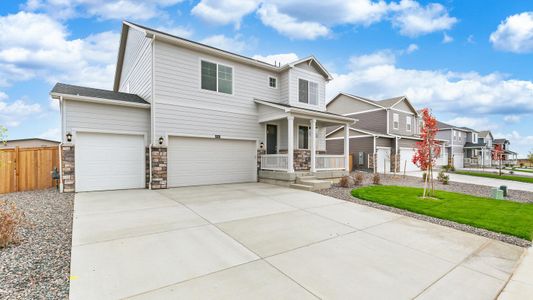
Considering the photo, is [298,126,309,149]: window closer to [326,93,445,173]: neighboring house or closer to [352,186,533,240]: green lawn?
[352,186,533,240]: green lawn

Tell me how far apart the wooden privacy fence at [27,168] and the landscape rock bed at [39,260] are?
478 cm

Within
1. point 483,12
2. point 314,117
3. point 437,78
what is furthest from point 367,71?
point 314,117

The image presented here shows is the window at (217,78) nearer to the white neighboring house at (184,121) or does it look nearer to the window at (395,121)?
the white neighboring house at (184,121)

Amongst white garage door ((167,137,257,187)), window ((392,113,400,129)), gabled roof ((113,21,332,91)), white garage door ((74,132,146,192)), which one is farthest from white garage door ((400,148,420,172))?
white garage door ((74,132,146,192))

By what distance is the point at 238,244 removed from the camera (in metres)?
3.84

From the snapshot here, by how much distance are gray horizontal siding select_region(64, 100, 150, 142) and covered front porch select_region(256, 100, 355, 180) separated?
546 cm

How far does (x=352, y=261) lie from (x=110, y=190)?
922 cm

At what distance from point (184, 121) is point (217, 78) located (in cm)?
267

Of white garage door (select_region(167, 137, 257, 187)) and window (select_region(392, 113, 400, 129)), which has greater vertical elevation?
window (select_region(392, 113, 400, 129))

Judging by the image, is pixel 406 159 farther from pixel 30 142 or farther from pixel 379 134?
pixel 30 142

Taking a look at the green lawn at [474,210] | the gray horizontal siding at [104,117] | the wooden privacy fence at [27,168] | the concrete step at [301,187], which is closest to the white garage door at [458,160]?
the green lawn at [474,210]

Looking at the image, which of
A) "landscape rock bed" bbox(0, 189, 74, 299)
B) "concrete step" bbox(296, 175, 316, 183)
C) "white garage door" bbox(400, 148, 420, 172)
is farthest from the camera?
"white garage door" bbox(400, 148, 420, 172)

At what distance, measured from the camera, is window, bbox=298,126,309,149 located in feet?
43.5

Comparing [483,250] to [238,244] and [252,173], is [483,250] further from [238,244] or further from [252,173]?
[252,173]
